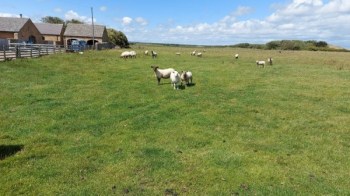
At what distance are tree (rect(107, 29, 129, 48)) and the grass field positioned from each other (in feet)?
263

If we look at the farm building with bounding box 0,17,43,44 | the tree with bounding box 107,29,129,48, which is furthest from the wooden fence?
the tree with bounding box 107,29,129,48

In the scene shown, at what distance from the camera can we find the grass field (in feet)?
28.5

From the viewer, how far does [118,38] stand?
102688 mm

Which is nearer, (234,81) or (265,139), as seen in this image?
(265,139)

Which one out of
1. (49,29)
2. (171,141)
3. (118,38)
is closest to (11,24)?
(49,29)

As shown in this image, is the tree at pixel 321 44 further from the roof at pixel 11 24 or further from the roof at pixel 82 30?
the roof at pixel 11 24

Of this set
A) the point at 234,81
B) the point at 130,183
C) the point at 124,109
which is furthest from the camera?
the point at 234,81

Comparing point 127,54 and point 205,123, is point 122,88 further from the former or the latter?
point 127,54

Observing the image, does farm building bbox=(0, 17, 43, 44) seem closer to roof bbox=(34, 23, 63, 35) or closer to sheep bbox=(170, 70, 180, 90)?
roof bbox=(34, 23, 63, 35)

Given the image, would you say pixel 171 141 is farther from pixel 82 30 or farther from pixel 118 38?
pixel 118 38

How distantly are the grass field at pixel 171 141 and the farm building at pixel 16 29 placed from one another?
161 feet

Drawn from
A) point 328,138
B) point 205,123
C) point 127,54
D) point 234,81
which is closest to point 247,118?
point 205,123

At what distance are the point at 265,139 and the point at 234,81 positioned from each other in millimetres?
14379

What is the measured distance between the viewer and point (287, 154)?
1070 centimetres
